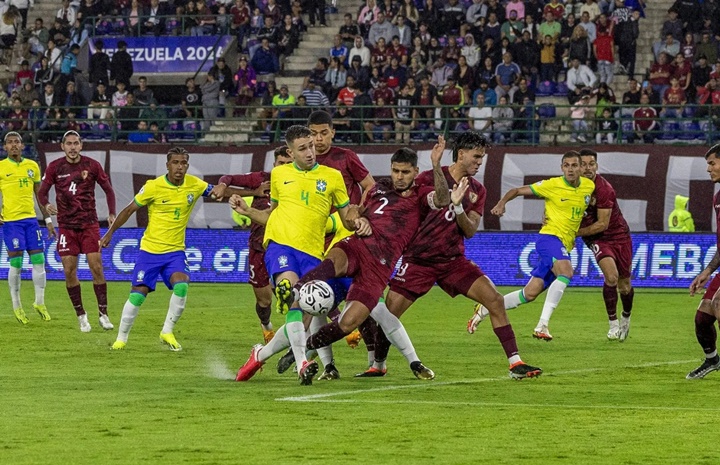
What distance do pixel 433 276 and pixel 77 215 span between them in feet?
24.0

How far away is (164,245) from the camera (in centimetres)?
1563

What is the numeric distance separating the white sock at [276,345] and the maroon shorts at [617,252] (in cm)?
652

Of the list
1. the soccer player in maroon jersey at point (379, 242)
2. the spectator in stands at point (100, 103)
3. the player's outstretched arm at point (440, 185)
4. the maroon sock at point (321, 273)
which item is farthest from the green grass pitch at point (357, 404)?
the spectator in stands at point (100, 103)

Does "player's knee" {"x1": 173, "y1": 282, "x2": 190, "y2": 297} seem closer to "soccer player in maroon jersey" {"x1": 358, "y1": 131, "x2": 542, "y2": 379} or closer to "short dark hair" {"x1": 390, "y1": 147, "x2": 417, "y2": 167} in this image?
"soccer player in maroon jersey" {"x1": 358, "y1": 131, "x2": 542, "y2": 379}

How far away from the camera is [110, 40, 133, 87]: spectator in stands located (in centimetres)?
3372

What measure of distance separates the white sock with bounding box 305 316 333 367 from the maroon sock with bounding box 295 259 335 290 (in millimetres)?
1000

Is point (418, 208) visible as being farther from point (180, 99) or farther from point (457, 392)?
point (180, 99)

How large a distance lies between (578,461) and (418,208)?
4.29m

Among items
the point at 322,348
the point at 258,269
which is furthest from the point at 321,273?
the point at 258,269

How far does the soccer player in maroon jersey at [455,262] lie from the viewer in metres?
12.5

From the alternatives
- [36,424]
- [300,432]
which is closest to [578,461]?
[300,432]

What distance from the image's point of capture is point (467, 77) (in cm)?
3036

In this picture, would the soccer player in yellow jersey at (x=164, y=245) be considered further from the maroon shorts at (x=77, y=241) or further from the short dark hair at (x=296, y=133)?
the short dark hair at (x=296, y=133)

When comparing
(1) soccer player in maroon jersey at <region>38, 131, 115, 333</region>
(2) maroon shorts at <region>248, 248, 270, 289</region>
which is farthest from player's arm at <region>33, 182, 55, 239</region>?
(2) maroon shorts at <region>248, 248, 270, 289</region>
